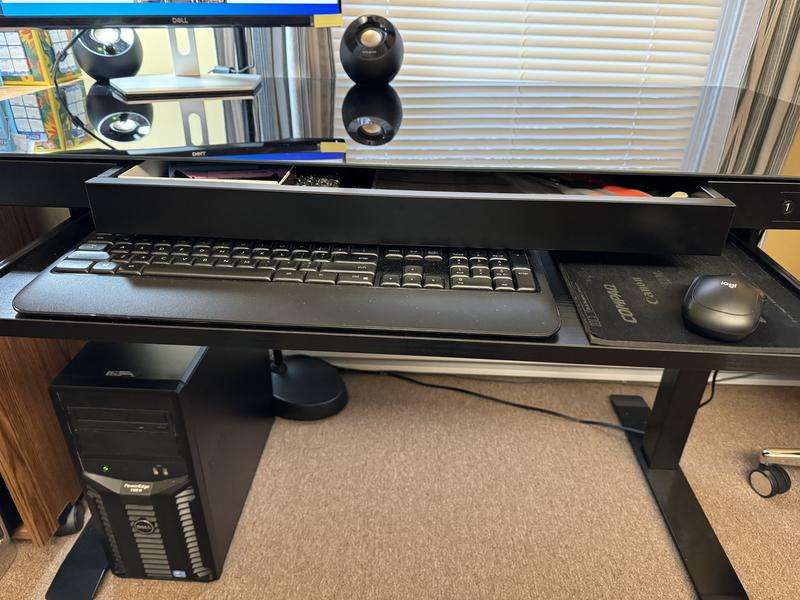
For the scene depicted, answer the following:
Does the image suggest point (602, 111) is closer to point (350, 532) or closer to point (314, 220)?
point (314, 220)

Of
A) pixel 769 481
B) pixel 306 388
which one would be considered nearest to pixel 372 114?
pixel 306 388

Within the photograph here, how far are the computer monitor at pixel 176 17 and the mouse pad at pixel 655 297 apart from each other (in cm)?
63

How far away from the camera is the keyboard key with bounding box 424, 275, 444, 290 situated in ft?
2.03

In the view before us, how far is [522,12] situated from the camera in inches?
50.9

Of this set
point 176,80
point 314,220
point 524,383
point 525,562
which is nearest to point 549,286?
point 314,220

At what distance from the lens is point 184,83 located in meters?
1.04

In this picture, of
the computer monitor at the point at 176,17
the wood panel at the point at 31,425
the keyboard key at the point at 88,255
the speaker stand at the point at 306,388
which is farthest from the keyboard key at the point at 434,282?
the speaker stand at the point at 306,388

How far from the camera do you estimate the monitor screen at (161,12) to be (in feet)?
2.90

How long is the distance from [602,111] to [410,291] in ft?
1.87

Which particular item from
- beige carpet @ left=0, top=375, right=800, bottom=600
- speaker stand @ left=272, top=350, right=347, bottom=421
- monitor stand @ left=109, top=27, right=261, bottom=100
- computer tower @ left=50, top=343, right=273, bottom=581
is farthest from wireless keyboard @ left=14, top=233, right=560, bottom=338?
speaker stand @ left=272, top=350, right=347, bottom=421

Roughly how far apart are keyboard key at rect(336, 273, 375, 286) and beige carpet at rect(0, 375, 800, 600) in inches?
26.4

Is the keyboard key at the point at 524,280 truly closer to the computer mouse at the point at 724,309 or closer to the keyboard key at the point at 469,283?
the keyboard key at the point at 469,283

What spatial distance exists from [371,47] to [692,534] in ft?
3.56

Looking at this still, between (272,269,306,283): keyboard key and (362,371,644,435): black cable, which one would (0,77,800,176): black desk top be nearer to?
(272,269,306,283): keyboard key
